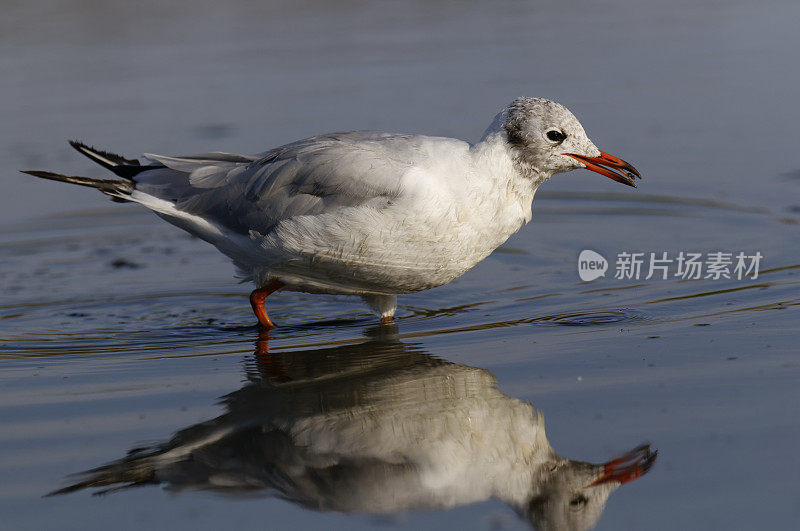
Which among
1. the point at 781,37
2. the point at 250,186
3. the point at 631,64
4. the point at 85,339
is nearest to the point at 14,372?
the point at 85,339

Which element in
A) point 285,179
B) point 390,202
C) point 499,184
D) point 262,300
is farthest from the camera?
point 262,300

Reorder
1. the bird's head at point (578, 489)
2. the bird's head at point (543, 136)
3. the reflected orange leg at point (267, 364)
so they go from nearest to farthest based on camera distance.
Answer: the bird's head at point (578, 489)
the reflected orange leg at point (267, 364)
the bird's head at point (543, 136)

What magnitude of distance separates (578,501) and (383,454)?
2.67ft

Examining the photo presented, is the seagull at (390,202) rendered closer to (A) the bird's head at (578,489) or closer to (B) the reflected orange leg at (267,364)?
(B) the reflected orange leg at (267,364)

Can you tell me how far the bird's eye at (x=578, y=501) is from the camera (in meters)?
4.06

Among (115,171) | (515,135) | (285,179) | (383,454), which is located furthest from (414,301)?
(383,454)

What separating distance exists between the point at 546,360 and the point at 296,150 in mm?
1990

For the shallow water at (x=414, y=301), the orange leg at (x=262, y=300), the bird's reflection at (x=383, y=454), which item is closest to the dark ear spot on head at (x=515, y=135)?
the shallow water at (x=414, y=301)

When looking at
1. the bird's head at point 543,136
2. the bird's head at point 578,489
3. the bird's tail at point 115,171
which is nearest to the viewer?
the bird's head at point 578,489

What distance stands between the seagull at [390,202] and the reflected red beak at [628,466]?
6.35 ft

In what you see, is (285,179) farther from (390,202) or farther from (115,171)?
(115,171)

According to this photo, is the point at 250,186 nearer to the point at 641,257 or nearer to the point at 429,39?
the point at 641,257

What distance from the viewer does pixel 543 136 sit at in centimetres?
602

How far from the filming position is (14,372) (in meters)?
5.73
